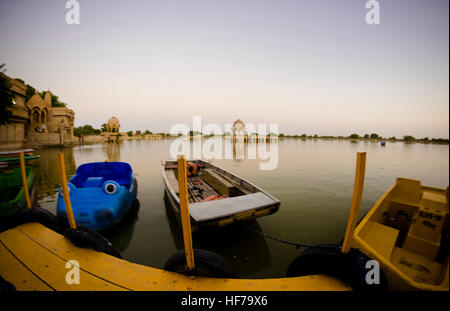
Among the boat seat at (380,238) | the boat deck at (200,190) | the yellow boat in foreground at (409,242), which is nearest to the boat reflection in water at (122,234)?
the boat deck at (200,190)

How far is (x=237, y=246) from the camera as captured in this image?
4.68m

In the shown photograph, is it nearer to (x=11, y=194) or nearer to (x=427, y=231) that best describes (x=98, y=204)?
(x=11, y=194)

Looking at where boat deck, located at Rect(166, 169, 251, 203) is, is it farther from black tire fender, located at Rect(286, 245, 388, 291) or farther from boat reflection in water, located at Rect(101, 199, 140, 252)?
black tire fender, located at Rect(286, 245, 388, 291)

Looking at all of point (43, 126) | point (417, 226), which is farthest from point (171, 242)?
point (43, 126)

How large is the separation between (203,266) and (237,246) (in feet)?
9.72

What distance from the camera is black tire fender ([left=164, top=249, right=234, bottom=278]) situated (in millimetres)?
2062

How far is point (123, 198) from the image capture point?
217 inches

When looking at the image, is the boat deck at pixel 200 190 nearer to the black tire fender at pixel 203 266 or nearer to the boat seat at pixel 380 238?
the boat seat at pixel 380 238

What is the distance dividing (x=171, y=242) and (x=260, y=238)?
2.85 meters

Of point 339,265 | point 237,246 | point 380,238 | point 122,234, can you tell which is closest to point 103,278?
point 339,265

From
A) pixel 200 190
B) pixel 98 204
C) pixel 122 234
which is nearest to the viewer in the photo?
pixel 98 204

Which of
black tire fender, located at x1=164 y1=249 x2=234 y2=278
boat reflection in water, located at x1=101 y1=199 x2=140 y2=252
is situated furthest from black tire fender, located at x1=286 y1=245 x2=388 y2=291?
boat reflection in water, located at x1=101 y1=199 x2=140 y2=252

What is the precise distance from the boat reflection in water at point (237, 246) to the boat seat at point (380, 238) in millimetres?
2415

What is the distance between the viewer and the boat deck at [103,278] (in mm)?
1878
